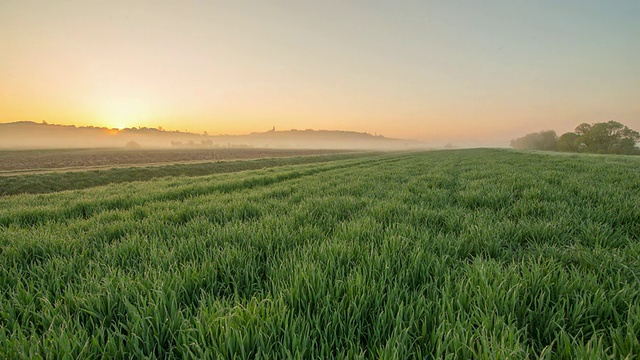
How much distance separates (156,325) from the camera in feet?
5.06

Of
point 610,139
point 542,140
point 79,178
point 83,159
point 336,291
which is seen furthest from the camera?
point 542,140

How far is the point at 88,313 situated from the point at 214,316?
0.98 metres

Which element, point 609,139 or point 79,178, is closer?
point 79,178

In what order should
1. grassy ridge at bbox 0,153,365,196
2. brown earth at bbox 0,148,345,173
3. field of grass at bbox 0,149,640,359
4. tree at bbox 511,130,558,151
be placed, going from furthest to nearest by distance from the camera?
tree at bbox 511,130,558,151, brown earth at bbox 0,148,345,173, grassy ridge at bbox 0,153,365,196, field of grass at bbox 0,149,640,359

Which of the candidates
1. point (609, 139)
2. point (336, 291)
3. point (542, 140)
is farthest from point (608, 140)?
point (336, 291)

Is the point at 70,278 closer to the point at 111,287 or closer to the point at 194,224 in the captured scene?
the point at 111,287

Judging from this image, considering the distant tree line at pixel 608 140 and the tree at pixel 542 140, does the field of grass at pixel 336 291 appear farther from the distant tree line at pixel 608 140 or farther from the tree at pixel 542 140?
the tree at pixel 542 140

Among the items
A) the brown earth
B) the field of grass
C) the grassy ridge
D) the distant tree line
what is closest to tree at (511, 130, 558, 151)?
the distant tree line

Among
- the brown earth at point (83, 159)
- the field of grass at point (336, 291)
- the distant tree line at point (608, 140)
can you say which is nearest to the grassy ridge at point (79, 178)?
the brown earth at point (83, 159)

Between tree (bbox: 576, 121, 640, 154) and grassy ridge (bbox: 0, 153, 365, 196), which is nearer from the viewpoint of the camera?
grassy ridge (bbox: 0, 153, 365, 196)

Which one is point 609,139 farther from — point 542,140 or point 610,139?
point 542,140

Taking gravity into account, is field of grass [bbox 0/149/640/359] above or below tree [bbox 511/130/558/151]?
below

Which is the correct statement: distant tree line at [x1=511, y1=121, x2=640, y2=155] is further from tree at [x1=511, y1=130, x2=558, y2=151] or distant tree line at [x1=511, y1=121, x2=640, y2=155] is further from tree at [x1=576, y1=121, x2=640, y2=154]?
tree at [x1=511, y1=130, x2=558, y2=151]

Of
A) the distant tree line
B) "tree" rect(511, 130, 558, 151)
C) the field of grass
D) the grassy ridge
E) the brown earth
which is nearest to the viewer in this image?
the field of grass
